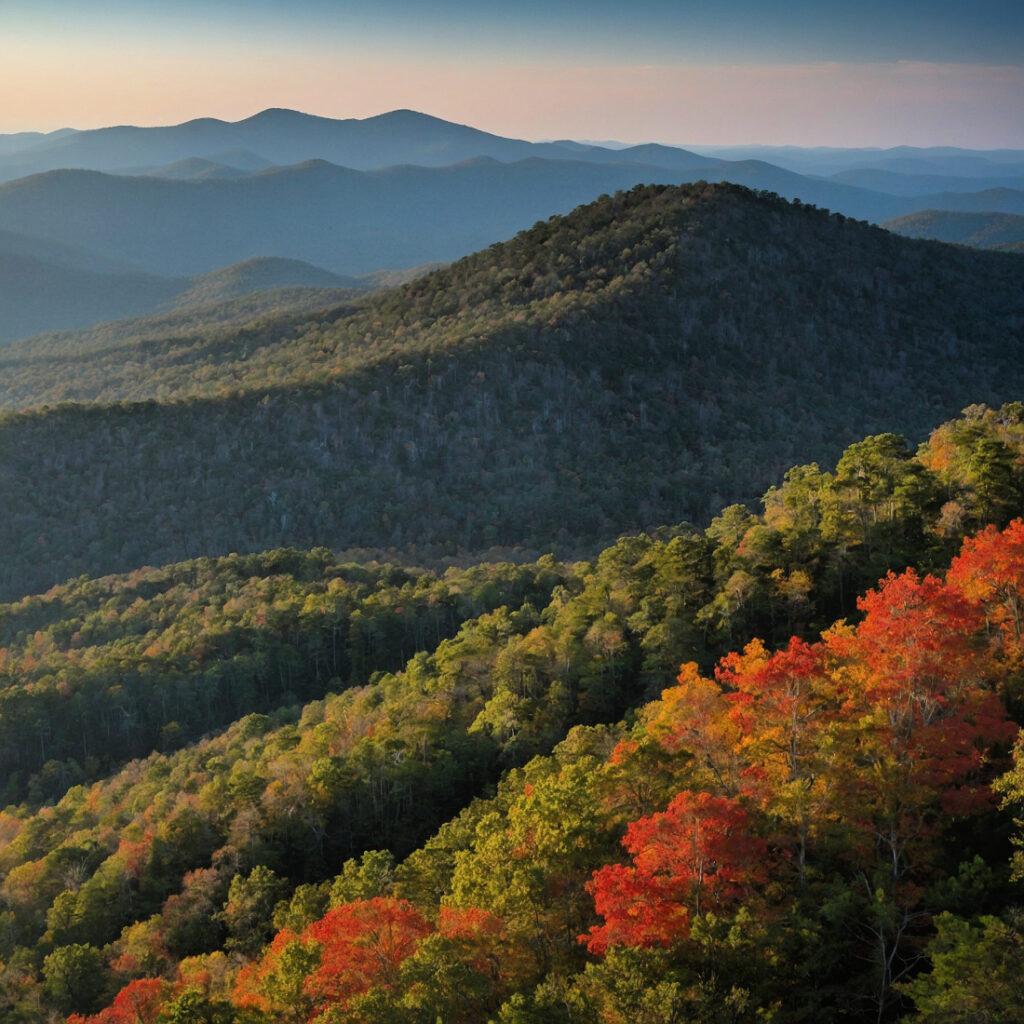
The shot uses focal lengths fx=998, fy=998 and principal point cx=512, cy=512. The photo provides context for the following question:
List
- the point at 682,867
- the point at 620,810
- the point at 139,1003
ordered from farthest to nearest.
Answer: the point at 139,1003 → the point at 620,810 → the point at 682,867

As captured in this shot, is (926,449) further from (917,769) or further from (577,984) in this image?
(577,984)

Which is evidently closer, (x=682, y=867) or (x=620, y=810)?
(x=682, y=867)

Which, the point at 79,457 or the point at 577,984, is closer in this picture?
the point at 577,984

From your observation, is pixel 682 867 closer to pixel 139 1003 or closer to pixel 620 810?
pixel 620 810

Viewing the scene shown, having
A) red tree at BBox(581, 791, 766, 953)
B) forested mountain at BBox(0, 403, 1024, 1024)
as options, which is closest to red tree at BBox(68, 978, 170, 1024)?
forested mountain at BBox(0, 403, 1024, 1024)

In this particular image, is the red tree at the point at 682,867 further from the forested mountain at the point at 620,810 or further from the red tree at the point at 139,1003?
the red tree at the point at 139,1003

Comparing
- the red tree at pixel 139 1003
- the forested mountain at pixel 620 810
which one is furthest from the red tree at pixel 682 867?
the red tree at pixel 139 1003

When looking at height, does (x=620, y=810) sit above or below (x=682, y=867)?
below

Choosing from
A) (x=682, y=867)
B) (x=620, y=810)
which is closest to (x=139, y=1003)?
(x=620, y=810)

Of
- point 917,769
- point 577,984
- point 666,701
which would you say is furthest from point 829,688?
point 577,984
